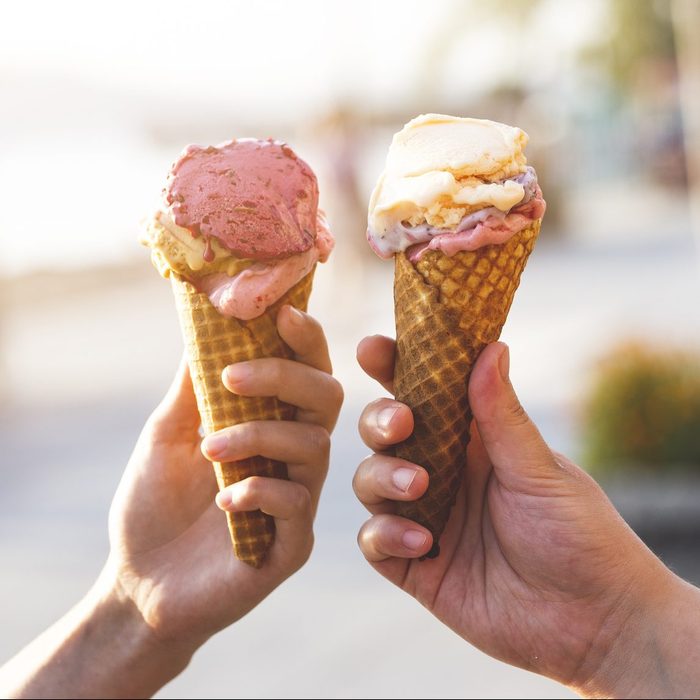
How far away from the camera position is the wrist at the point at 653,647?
5.29ft

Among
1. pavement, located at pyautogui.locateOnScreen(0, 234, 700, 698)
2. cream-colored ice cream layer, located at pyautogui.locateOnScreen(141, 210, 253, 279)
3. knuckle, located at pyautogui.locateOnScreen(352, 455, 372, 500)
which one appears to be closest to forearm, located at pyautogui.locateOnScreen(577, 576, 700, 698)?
knuckle, located at pyautogui.locateOnScreen(352, 455, 372, 500)

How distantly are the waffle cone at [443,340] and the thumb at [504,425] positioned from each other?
56 mm

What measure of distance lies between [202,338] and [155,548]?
0.52m

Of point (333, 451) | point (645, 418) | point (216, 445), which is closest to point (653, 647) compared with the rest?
point (216, 445)

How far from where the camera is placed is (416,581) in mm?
1918

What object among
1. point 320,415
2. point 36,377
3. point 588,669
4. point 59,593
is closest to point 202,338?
point 320,415

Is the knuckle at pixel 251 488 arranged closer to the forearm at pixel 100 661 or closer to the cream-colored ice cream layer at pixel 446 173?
the forearm at pixel 100 661

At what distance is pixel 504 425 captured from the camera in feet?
5.69

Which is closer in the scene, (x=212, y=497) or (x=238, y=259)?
(x=238, y=259)

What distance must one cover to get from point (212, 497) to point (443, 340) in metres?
0.72

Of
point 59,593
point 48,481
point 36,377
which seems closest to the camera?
point 59,593

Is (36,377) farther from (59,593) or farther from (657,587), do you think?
(657,587)

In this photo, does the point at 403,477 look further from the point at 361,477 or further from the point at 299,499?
the point at 299,499

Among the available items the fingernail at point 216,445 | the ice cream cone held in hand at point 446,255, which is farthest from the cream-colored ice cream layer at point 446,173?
the fingernail at point 216,445
